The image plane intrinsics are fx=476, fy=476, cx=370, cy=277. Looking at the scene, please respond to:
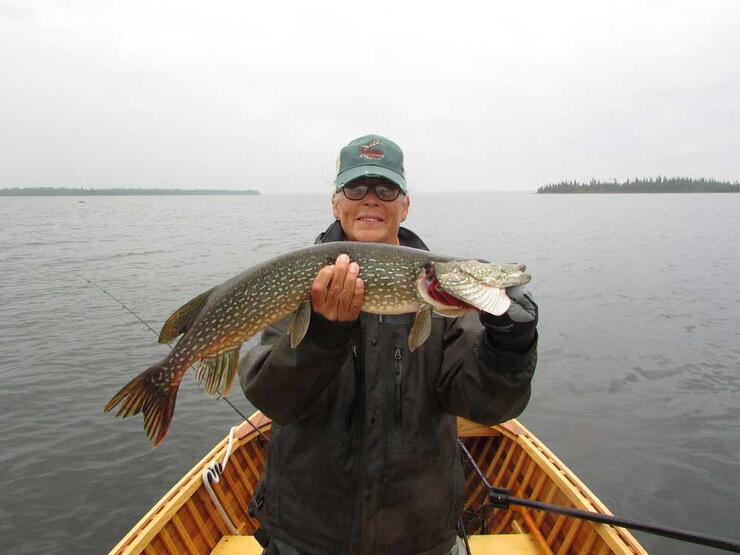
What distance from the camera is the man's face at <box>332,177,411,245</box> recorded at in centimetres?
286

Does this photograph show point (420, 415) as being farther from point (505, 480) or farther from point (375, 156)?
point (505, 480)

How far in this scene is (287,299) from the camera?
2506 mm

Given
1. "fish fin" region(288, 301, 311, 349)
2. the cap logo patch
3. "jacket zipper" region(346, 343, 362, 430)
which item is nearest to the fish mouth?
"jacket zipper" region(346, 343, 362, 430)

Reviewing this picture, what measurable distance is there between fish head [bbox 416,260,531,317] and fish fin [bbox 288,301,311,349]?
602 millimetres

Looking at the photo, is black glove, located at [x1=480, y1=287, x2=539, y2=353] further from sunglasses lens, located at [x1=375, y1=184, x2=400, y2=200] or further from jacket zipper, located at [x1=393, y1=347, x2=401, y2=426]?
sunglasses lens, located at [x1=375, y1=184, x2=400, y2=200]

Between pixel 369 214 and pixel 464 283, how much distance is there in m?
0.79

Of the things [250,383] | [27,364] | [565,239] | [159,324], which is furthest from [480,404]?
[565,239]

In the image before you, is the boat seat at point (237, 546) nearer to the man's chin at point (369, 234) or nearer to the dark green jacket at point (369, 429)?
the dark green jacket at point (369, 429)

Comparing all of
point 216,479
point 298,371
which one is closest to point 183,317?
point 298,371

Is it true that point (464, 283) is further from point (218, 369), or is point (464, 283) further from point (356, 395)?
point (218, 369)

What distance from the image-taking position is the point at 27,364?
1013 cm

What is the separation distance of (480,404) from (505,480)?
3.18m

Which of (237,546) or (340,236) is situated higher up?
(340,236)

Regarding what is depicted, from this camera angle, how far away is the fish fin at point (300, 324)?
7.53ft
